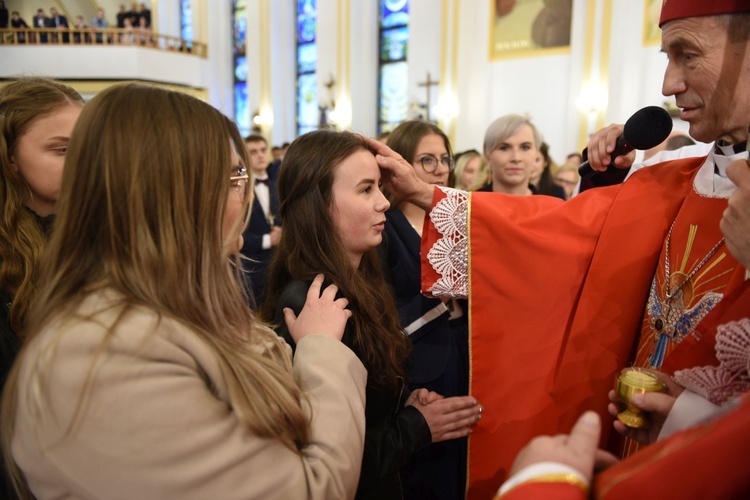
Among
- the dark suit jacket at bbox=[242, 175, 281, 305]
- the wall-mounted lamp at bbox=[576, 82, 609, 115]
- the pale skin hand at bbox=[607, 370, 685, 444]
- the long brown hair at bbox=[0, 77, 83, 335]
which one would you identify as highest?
the wall-mounted lamp at bbox=[576, 82, 609, 115]

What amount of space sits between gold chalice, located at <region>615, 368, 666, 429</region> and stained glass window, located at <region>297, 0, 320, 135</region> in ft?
46.4

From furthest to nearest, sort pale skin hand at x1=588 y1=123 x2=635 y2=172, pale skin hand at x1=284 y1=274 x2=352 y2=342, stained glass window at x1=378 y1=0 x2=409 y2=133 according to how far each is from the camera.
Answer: stained glass window at x1=378 y1=0 x2=409 y2=133 → pale skin hand at x1=588 y1=123 x2=635 y2=172 → pale skin hand at x1=284 y1=274 x2=352 y2=342

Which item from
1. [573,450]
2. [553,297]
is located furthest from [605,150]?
[573,450]

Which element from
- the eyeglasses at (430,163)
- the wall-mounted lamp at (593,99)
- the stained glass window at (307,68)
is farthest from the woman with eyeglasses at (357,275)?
the stained glass window at (307,68)

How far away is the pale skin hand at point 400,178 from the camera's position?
5.98 ft

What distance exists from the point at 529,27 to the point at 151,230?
11365 mm

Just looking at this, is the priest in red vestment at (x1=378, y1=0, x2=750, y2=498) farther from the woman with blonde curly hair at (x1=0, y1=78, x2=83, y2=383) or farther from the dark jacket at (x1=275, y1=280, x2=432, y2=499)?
the woman with blonde curly hair at (x1=0, y1=78, x2=83, y2=383)

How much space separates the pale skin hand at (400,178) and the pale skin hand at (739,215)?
94 cm

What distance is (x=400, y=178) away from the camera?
1.83 metres

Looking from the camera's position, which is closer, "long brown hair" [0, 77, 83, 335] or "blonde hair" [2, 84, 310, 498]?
"blonde hair" [2, 84, 310, 498]

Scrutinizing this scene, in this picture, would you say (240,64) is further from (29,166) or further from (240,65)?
(29,166)

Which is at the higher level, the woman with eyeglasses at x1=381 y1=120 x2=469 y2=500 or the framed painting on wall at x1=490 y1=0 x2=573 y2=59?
the framed painting on wall at x1=490 y1=0 x2=573 y2=59

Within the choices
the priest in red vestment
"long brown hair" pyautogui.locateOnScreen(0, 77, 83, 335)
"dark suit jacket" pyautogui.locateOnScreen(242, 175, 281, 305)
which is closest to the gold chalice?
the priest in red vestment

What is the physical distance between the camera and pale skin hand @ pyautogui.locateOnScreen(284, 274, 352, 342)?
3.96ft
